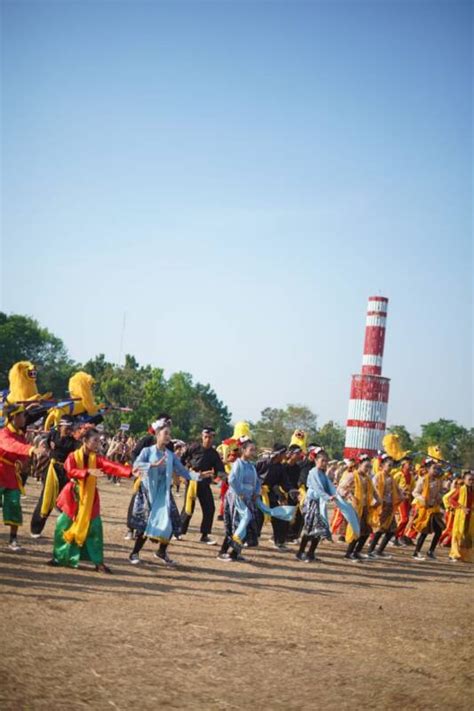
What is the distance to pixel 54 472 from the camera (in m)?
11.6

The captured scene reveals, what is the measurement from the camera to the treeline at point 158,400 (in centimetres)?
6506

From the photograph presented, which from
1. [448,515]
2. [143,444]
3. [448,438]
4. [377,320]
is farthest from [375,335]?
[143,444]

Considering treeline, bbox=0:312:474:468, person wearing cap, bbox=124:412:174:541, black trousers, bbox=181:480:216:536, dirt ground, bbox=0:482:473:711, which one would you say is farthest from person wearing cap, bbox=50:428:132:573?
treeline, bbox=0:312:474:468

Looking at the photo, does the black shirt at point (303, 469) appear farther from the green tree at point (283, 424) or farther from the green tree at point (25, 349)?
the green tree at point (283, 424)

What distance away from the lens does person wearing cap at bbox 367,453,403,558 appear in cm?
1506

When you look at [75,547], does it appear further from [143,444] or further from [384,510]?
[384,510]

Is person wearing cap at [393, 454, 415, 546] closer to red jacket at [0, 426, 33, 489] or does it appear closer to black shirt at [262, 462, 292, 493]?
black shirt at [262, 462, 292, 493]

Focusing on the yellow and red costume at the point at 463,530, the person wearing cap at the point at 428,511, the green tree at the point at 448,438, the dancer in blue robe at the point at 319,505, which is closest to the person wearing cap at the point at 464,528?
the yellow and red costume at the point at 463,530

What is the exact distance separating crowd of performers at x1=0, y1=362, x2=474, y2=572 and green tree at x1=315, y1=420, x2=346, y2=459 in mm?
78820

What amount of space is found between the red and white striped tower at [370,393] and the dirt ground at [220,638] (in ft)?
161

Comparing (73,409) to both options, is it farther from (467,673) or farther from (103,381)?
(103,381)

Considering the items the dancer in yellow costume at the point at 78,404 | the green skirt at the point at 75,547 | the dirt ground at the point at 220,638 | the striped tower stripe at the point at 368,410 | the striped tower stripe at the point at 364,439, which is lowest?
the dirt ground at the point at 220,638

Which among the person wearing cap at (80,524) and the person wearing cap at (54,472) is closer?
the person wearing cap at (80,524)

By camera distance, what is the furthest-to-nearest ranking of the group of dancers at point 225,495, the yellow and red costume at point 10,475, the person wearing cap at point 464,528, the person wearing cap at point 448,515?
the person wearing cap at point 448,515 → the person wearing cap at point 464,528 → the yellow and red costume at point 10,475 → the group of dancers at point 225,495
